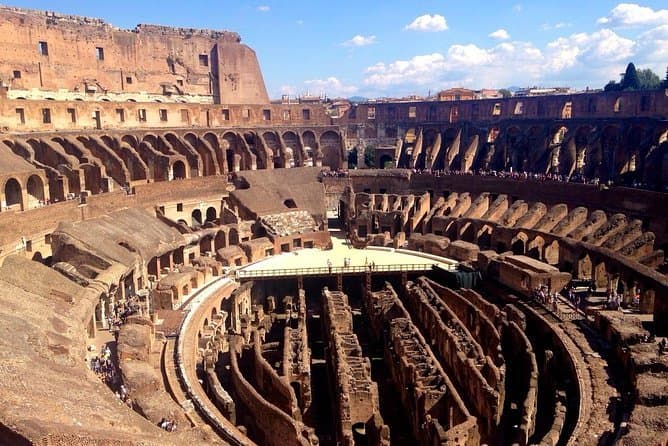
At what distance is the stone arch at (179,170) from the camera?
4256 cm

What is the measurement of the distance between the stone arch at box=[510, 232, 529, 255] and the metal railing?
4.93 meters

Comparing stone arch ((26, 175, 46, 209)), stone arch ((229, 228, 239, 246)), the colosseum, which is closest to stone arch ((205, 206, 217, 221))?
the colosseum

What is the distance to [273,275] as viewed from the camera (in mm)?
31625

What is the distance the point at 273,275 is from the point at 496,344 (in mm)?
13047

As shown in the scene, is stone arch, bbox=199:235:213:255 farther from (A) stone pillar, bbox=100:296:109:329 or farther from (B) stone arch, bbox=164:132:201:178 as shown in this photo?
(A) stone pillar, bbox=100:296:109:329

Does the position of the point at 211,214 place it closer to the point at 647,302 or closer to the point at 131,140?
the point at 131,140

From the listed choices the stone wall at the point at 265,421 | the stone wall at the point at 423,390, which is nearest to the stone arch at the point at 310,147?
the stone wall at the point at 423,390

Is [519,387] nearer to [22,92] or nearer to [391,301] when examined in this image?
[391,301]

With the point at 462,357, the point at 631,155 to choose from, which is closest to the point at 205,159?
the point at 631,155

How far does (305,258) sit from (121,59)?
78.7 ft

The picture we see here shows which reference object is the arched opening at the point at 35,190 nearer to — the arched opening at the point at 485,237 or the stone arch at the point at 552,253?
the arched opening at the point at 485,237

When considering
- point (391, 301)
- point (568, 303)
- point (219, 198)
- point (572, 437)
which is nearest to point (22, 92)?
point (219, 198)

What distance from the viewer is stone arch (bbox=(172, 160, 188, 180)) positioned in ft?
140

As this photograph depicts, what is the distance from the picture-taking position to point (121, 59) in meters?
47.1
